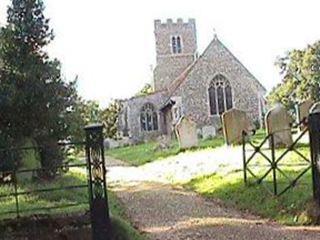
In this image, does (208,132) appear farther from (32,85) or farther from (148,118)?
(32,85)

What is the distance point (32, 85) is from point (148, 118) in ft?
132

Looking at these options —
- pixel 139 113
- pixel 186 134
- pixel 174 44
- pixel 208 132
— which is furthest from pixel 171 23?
pixel 186 134

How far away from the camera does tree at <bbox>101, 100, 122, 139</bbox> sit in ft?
218

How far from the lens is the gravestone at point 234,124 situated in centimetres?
2759

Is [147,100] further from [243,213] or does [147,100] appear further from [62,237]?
[62,237]

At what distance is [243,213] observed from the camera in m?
13.0

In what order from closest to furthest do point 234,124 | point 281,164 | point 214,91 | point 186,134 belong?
point 281,164 < point 234,124 < point 186,134 < point 214,91

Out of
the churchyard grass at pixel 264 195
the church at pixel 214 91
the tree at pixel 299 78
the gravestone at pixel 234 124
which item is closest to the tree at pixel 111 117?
the church at pixel 214 91

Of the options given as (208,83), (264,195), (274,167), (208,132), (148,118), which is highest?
(208,83)

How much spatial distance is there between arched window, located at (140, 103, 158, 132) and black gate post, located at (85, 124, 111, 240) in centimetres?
4884

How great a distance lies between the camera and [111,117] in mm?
72125

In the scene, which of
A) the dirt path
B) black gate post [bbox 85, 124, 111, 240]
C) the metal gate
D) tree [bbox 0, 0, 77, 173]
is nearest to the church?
the metal gate

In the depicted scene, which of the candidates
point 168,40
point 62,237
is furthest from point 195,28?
point 62,237

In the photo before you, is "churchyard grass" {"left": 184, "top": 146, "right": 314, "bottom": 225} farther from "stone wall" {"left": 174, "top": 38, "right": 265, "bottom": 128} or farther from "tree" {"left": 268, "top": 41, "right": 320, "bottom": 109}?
"tree" {"left": 268, "top": 41, "right": 320, "bottom": 109}
